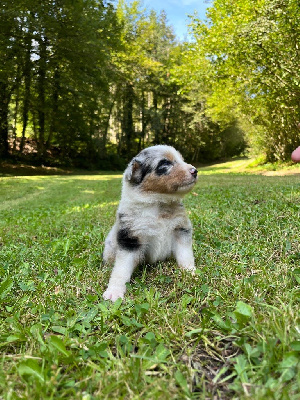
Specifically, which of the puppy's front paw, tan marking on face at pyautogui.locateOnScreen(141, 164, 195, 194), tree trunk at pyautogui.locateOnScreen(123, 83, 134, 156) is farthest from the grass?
tree trunk at pyautogui.locateOnScreen(123, 83, 134, 156)

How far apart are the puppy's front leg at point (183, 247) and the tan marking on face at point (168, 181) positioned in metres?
0.48

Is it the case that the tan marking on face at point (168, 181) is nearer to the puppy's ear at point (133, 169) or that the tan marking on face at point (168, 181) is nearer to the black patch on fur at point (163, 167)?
the black patch on fur at point (163, 167)

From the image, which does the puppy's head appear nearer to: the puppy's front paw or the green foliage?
the puppy's front paw

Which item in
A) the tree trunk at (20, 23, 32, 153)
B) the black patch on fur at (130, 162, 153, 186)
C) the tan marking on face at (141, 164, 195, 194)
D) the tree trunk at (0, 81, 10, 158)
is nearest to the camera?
the tan marking on face at (141, 164, 195, 194)

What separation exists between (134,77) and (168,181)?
1512 inches

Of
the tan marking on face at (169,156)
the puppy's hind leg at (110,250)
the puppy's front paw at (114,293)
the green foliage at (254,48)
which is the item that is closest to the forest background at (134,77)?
the green foliage at (254,48)

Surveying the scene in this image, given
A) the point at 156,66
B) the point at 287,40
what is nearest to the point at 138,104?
the point at 156,66

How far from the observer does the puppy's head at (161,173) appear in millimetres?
3125

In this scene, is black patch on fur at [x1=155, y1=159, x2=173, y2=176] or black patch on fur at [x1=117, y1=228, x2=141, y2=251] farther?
black patch on fur at [x1=155, y1=159, x2=173, y2=176]

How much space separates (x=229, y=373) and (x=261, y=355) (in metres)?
0.21

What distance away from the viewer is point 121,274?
288cm

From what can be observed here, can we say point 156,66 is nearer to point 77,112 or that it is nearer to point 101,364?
point 77,112

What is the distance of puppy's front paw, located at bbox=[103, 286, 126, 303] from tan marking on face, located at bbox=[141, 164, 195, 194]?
107cm

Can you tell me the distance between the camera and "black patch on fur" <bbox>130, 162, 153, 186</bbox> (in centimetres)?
324
